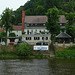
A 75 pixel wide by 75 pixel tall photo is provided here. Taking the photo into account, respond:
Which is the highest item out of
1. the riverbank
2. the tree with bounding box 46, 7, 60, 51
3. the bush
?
the tree with bounding box 46, 7, 60, 51

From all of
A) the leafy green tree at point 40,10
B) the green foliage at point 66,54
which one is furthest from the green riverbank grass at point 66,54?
the leafy green tree at point 40,10

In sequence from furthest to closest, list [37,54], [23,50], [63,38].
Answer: [63,38] < [37,54] < [23,50]

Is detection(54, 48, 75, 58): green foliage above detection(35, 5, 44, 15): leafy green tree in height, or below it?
below

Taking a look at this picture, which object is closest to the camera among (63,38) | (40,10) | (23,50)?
(23,50)

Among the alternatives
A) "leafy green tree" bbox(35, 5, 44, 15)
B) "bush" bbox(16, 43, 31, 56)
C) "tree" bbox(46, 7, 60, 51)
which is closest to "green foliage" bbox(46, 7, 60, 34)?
"tree" bbox(46, 7, 60, 51)

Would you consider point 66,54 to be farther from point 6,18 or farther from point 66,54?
point 6,18

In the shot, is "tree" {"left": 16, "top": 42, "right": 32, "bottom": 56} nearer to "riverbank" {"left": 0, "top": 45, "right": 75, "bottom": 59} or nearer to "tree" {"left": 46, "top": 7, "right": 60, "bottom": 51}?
"riverbank" {"left": 0, "top": 45, "right": 75, "bottom": 59}

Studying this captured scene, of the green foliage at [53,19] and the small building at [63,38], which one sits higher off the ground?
the green foliage at [53,19]

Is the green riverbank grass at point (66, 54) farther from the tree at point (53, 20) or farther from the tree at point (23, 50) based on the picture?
the tree at point (23, 50)

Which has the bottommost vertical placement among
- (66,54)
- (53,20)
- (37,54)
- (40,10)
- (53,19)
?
(37,54)

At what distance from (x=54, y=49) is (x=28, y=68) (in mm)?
23761

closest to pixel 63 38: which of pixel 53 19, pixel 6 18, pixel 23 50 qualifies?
pixel 53 19

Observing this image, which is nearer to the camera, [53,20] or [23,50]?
[23,50]

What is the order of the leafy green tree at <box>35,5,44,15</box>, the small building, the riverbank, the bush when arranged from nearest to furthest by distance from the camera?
1. the bush
2. the riverbank
3. the small building
4. the leafy green tree at <box>35,5,44,15</box>
